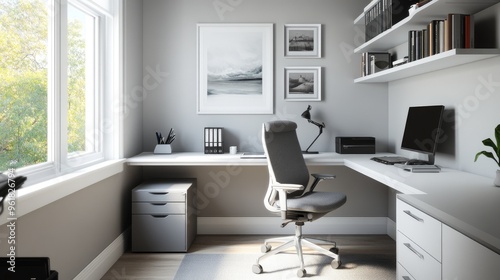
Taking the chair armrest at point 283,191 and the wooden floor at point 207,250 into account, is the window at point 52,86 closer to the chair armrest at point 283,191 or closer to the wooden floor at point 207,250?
the wooden floor at point 207,250

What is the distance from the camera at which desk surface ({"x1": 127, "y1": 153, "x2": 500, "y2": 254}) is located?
139cm

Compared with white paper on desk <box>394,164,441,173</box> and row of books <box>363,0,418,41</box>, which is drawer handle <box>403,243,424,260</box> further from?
row of books <box>363,0,418,41</box>

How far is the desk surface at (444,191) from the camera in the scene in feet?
4.57

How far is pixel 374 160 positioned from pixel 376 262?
0.83 meters

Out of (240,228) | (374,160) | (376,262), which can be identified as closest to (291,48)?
(374,160)

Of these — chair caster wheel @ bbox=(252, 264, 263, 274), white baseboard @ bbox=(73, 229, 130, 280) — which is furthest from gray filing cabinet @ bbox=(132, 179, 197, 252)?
chair caster wheel @ bbox=(252, 264, 263, 274)

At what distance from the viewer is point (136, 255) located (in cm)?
339

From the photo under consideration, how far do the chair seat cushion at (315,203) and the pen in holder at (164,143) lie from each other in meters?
1.43

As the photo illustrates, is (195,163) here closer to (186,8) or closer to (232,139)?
(232,139)

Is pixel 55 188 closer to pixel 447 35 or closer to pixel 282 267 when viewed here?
pixel 282 267

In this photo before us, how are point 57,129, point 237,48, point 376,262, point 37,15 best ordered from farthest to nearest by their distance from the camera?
point 237,48 → point 376,262 → point 57,129 → point 37,15

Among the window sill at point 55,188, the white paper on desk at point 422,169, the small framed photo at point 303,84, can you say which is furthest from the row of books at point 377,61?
the window sill at point 55,188

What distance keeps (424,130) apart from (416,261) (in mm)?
1334

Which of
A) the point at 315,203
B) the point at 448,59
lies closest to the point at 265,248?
the point at 315,203
